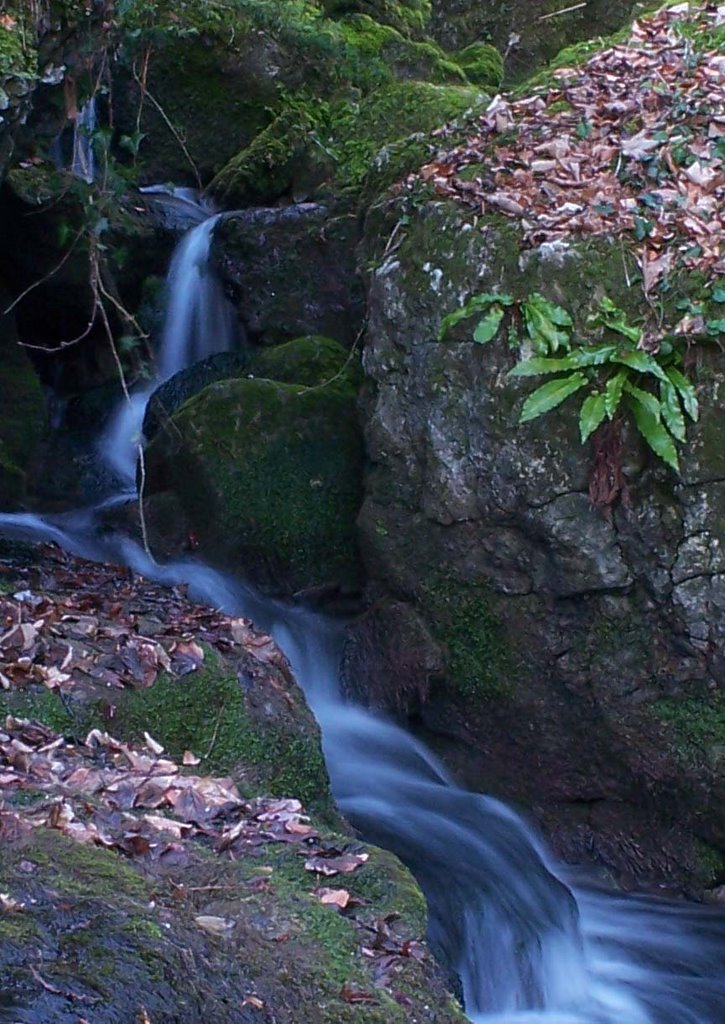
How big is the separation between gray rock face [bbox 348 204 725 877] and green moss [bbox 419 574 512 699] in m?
0.01

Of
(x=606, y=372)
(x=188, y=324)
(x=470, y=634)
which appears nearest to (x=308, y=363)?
(x=188, y=324)

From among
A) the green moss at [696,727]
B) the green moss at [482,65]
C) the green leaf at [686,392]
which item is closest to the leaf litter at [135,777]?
the green moss at [696,727]

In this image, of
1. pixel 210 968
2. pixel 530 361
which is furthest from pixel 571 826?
pixel 210 968

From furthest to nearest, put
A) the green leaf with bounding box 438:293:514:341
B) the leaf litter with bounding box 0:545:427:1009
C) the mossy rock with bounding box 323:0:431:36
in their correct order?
1. the mossy rock with bounding box 323:0:431:36
2. the green leaf with bounding box 438:293:514:341
3. the leaf litter with bounding box 0:545:427:1009

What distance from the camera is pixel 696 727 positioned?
22.7ft

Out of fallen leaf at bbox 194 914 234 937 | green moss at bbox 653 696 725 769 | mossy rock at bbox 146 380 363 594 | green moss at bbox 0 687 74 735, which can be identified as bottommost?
green moss at bbox 653 696 725 769

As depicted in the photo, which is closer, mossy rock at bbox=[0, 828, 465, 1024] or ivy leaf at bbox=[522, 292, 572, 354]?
mossy rock at bbox=[0, 828, 465, 1024]

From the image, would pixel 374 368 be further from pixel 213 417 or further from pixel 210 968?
pixel 210 968

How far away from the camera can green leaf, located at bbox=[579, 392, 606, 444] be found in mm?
6484

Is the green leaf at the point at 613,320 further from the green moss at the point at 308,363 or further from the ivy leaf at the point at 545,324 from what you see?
the green moss at the point at 308,363

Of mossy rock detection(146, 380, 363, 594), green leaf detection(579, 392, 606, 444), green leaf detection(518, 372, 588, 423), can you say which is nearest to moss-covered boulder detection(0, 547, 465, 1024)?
mossy rock detection(146, 380, 363, 594)

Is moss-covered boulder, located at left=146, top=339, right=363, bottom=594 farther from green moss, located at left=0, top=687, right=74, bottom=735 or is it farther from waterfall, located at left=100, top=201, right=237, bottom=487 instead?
green moss, located at left=0, top=687, right=74, bottom=735

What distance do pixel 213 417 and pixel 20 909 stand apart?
20.1 feet

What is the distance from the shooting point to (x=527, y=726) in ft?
24.8
